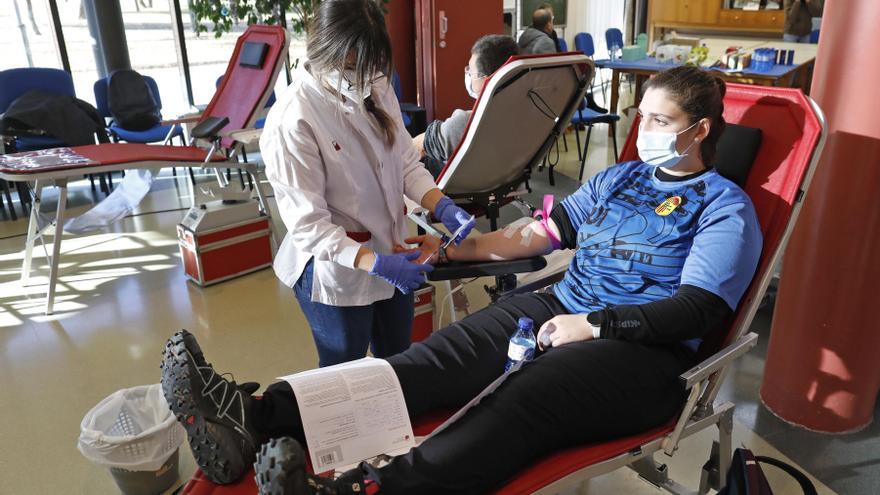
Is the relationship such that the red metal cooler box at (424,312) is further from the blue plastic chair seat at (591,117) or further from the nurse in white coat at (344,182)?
the blue plastic chair seat at (591,117)

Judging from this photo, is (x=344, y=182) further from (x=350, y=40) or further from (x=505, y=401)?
(x=505, y=401)

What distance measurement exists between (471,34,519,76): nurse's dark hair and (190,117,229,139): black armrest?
147cm

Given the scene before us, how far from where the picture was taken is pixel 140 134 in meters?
4.73

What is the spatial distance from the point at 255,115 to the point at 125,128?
6.26 ft

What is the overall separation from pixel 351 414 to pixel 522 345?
17.1 inches

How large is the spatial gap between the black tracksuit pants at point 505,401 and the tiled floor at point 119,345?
60cm

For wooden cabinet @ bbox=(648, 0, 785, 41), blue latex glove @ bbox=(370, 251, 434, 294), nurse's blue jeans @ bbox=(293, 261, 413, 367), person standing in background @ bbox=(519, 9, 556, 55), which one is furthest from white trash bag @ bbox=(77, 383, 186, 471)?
wooden cabinet @ bbox=(648, 0, 785, 41)

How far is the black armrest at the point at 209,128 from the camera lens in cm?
326

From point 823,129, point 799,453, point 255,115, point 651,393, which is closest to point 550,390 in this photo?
point 651,393

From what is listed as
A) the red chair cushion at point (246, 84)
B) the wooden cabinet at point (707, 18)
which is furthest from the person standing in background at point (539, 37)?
the wooden cabinet at point (707, 18)

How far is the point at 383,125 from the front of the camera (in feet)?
5.42

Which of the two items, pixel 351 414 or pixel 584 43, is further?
pixel 584 43

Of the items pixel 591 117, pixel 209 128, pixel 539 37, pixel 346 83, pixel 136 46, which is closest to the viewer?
pixel 346 83

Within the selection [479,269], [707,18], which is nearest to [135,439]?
[479,269]
